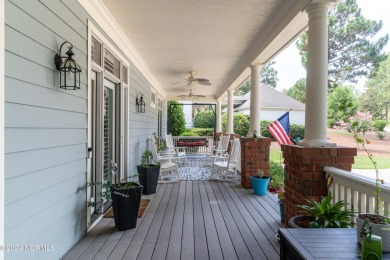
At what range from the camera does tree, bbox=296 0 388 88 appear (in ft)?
47.2

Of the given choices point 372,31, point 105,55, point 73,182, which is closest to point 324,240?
point 73,182

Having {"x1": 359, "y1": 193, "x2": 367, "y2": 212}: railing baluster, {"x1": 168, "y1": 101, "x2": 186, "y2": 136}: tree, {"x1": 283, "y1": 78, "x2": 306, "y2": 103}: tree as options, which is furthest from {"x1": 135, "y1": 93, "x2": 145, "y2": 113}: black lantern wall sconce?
{"x1": 283, "y1": 78, "x2": 306, "y2": 103}: tree

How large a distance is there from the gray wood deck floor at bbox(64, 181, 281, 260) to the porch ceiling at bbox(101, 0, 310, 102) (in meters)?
2.43

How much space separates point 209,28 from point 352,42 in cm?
1453

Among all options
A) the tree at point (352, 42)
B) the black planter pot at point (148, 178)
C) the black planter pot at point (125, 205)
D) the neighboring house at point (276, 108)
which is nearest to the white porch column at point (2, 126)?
the black planter pot at point (125, 205)

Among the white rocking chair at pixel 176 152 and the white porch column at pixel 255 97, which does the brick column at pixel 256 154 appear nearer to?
the white porch column at pixel 255 97

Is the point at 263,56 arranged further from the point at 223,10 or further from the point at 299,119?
the point at 299,119

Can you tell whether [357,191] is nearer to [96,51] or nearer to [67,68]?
[67,68]

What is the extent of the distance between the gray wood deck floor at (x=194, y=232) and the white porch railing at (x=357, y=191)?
821 mm

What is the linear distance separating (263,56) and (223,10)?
1.57m

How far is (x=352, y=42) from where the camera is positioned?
49.6 ft

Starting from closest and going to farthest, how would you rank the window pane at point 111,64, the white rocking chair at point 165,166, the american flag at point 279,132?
the window pane at point 111,64 → the american flag at point 279,132 → the white rocking chair at point 165,166

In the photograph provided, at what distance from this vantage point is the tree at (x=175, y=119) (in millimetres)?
13747

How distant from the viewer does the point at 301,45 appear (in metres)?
16.2
